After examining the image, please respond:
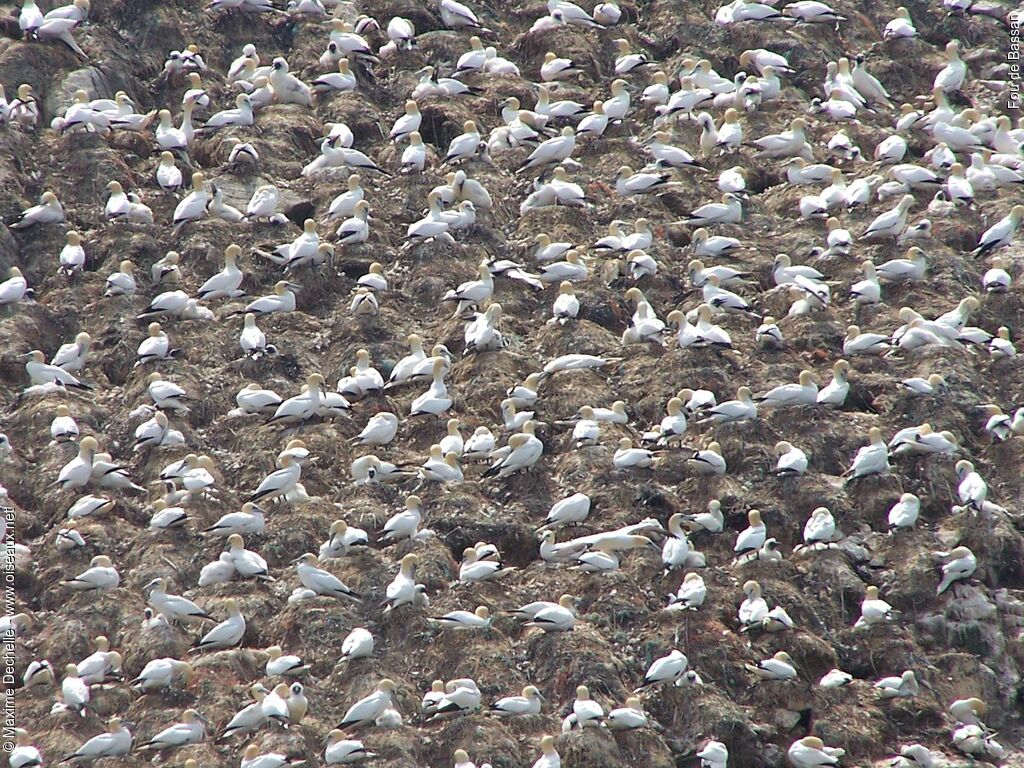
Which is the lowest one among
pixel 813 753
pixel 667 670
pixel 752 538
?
pixel 813 753

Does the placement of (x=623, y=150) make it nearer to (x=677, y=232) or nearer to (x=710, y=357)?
(x=677, y=232)

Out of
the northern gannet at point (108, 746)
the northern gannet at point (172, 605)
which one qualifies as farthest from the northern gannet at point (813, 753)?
the northern gannet at point (108, 746)

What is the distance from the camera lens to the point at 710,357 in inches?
946

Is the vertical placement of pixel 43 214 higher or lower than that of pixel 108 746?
higher

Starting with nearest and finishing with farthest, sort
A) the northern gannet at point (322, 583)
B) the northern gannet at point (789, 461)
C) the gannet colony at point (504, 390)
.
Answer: the gannet colony at point (504, 390) → the northern gannet at point (322, 583) → the northern gannet at point (789, 461)

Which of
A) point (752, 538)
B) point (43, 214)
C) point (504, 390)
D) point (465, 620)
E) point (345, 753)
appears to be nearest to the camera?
point (345, 753)

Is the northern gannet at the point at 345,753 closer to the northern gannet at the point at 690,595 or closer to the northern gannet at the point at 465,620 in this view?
the northern gannet at the point at 465,620

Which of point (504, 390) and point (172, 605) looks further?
point (504, 390)

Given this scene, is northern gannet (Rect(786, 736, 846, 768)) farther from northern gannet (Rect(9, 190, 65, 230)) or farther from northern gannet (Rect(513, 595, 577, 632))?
northern gannet (Rect(9, 190, 65, 230))

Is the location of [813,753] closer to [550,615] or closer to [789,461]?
[550,615]

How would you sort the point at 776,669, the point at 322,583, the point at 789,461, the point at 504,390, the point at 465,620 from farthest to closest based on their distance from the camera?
the point at 504,390 → the point at 789,461 → the point at 322,583 → the point at 465,620 → the point at 776,669

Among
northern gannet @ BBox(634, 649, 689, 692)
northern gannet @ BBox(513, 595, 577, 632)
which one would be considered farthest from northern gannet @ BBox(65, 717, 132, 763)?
northern gannet @ BBox(634, 649, 689, 692)

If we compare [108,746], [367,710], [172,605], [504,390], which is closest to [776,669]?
[367,710]

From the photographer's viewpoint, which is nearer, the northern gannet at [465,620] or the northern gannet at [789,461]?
the northern gannet at [465,620]
